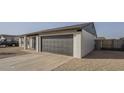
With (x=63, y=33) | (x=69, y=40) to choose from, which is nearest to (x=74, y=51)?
(x=69, y=40)

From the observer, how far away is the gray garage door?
35.5ft

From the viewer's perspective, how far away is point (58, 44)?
12258mm

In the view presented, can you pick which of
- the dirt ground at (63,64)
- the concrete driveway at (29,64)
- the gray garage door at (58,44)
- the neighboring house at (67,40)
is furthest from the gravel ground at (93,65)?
the gray garage door at (58,44)

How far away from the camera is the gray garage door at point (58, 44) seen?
1083cm

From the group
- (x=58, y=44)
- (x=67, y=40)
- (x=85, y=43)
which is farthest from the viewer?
(x=58, y=44)

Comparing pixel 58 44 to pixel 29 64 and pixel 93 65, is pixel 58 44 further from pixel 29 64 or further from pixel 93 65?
pixel 93 65

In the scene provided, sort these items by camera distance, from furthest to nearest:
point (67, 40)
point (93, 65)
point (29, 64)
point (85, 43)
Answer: point (85, 43) → point (67, 40) → point (29, 64) → point (93, 65)

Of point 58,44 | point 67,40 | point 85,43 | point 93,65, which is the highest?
point 67,40

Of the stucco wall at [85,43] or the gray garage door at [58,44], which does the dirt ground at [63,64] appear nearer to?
the stucco wall at [85,43]

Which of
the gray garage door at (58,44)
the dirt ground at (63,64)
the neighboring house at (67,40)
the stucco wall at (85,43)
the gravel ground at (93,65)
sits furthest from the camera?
the gray garage door at (58,44)

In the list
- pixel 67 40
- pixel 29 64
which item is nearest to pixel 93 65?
pixel 29 64
